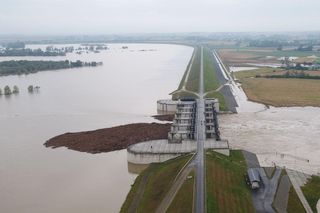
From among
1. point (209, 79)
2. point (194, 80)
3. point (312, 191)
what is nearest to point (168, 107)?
point (194, 80)

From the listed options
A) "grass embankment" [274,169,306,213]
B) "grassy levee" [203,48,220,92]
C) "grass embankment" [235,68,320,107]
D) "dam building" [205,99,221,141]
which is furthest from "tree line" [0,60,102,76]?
"grass embankment" [274,169,306,213]

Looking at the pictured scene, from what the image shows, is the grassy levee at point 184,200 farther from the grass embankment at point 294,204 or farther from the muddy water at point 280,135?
the muddy water at point 280,135

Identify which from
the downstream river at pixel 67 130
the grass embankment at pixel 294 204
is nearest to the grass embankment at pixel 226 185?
the grass embankment at pixel 294 204

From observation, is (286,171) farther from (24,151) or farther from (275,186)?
(24,151)

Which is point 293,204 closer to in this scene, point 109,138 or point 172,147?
point 172,147

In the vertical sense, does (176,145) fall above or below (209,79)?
above
